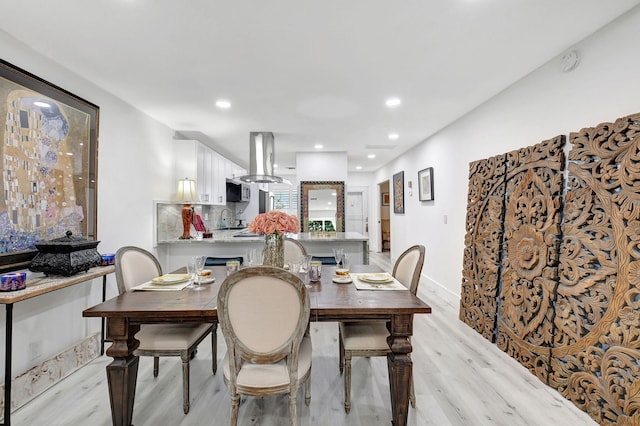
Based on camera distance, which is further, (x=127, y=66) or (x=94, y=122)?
(x=94, y=122)

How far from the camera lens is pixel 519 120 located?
264 centimetres

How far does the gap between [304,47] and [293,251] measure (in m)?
1.69

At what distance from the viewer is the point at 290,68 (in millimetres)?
2371

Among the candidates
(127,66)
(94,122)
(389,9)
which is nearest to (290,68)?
(389,9)

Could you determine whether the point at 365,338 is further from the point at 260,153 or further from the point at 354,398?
the point at 260,153

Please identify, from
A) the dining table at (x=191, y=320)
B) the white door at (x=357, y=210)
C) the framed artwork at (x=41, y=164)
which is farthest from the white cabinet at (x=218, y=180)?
the white door at (x=357, y=210)

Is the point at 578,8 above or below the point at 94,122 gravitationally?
above

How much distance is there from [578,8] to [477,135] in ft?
5.40

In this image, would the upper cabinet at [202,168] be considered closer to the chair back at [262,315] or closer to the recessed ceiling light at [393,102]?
the recessed ceiling light at [393,102]

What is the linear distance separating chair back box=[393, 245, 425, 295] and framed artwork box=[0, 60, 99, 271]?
2586 millimetres

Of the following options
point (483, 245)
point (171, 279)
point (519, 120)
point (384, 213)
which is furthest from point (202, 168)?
point (384, 213)

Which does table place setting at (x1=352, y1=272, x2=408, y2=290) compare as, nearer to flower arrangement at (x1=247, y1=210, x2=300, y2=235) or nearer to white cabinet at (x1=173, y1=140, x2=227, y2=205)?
flower arrangement at (x1=247, y1=210, x2=300, y2=235)

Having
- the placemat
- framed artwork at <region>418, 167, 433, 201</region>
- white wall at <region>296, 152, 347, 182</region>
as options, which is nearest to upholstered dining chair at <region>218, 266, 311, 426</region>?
the placemat

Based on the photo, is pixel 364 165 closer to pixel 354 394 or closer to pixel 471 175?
pixel 471 175
